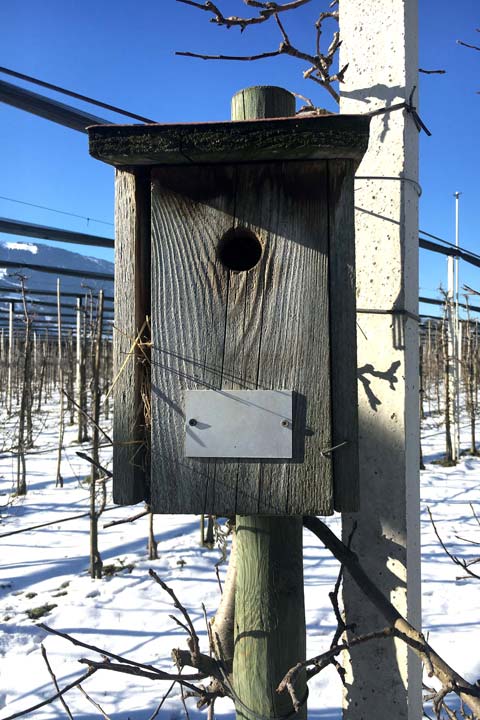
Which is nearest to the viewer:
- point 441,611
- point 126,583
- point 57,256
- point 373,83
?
point 373,83

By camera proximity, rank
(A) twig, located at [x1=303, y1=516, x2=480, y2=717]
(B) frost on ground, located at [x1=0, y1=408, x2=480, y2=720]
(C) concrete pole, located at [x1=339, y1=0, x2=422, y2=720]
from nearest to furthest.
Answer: (A) twig, located at [x1=303, y1=516, x2=480, y2=717]
(C) concrete pole, located at [x1=339, y1=0, x2=422, y2=720]
(B) frost on ground, located at [x1=0, y1=408, x2=480, y2=720]

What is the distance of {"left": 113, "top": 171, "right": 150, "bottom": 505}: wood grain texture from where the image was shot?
3.25 ft

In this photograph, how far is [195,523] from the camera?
617cm

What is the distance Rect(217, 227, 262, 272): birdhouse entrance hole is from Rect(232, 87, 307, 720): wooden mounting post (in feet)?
0.82

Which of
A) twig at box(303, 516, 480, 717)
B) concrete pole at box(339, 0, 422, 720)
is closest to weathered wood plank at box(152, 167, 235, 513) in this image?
twig at box(303, 516, 480, 717)

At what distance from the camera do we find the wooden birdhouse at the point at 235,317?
91cm

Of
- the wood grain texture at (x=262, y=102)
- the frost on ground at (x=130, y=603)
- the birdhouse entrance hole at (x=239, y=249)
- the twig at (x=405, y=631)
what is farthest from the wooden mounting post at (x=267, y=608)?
the frost on ground at (x=130, y=603)

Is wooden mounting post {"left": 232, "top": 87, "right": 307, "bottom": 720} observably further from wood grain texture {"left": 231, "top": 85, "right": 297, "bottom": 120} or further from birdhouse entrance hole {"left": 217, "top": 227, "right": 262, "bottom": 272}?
birdhouse entrance hole {"left": 217, "top": 227, "right": 262, "bottom": 272}

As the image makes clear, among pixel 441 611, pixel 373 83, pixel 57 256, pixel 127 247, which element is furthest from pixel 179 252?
pixel 57 256

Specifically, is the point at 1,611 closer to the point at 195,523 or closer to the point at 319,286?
the point at 195,523

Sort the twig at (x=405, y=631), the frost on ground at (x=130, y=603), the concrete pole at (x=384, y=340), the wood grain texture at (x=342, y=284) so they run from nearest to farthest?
the twig at (x=405, y=631), the wood grain texture at (x=342, y=284), the concrete pole at (x=384, y=340), the frost on ground at (x=130, y=603)

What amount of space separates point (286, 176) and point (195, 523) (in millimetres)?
5735

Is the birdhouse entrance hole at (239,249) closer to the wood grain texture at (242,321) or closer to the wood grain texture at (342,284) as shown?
the wood grain texture at (242,321)

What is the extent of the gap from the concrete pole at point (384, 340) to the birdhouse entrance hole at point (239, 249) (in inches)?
13.3
